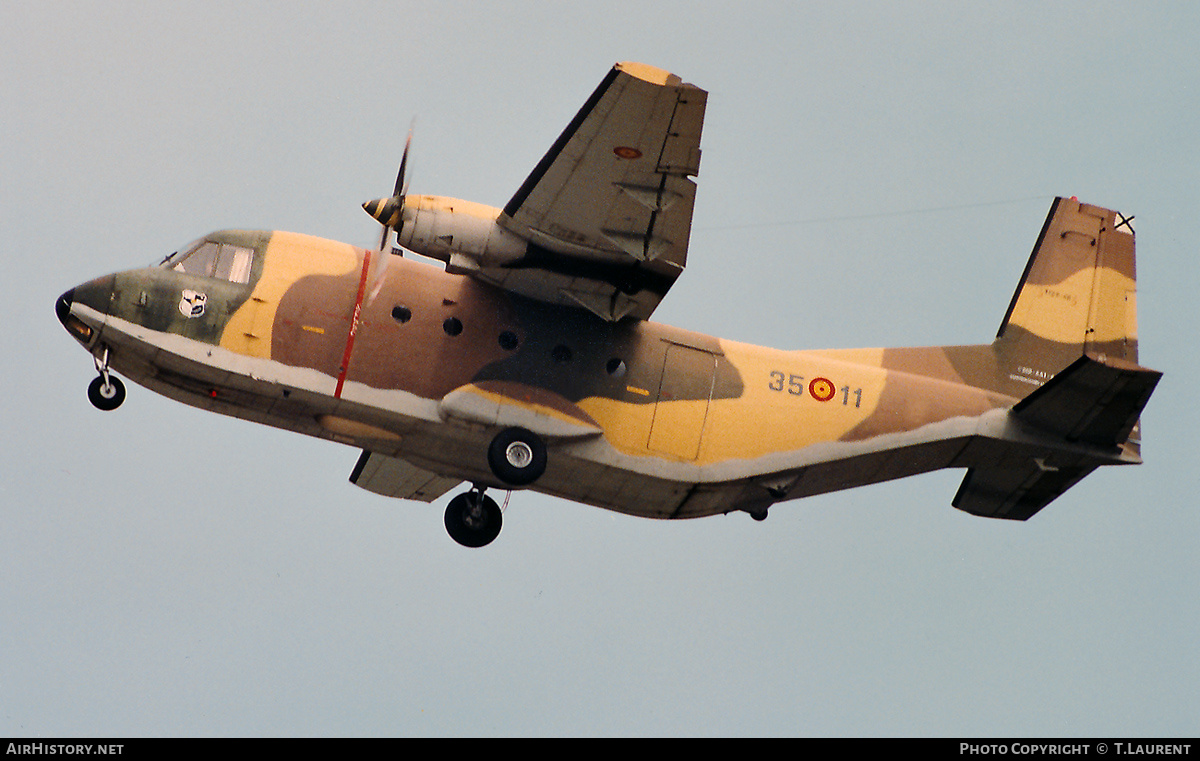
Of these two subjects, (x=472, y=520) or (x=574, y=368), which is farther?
(x=472, y=520)

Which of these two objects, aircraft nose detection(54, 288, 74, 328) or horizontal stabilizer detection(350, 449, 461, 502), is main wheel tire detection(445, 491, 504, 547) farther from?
aircraft nose detection(54, 288, 74, 328)

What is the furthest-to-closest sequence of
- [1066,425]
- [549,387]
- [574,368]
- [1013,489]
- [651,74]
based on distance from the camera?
[1013,489], [1066,425], [574,368], [549,387], [651,74]

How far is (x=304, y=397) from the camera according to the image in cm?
1378

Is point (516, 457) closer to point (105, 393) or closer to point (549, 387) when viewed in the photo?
point (549, 387)

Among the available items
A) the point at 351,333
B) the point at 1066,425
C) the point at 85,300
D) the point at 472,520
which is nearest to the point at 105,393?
the point at 85,300

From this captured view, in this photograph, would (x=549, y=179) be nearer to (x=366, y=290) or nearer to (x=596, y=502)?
(x=366, y=290)

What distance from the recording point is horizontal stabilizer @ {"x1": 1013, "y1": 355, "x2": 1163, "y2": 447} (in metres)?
14.3

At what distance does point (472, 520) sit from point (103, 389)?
14.5 ft

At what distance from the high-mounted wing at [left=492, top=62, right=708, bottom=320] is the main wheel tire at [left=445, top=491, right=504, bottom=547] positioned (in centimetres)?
281

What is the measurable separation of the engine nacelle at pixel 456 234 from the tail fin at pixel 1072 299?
6552mm

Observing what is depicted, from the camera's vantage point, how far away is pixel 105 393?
1375cm

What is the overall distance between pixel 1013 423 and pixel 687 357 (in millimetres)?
3746

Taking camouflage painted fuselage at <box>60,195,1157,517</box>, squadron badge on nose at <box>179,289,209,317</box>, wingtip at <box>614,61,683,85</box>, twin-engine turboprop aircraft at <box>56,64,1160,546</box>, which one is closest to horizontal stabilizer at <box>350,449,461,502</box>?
twin-engine turboprop aircraft at <box>56,64,1160,546</box>
